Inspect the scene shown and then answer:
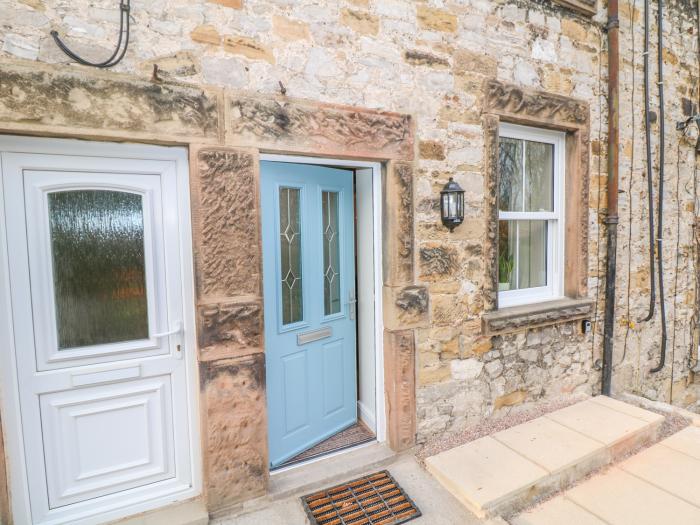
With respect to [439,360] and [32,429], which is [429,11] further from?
[32,429]

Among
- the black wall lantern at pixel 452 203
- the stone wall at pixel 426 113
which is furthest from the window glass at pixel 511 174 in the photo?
the black wall lantern at pixel 452 203

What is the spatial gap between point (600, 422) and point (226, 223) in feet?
10.1

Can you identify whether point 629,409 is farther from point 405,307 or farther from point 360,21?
point 360,21

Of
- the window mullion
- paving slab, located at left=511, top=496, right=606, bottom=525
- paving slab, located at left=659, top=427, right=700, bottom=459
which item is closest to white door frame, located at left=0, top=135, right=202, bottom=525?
paving slab, located at left=511, top=496, right=606, bottom=525

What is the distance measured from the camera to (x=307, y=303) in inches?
107

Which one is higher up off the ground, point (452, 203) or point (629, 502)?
point (452, 203)

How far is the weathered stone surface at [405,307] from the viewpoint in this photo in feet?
8.26

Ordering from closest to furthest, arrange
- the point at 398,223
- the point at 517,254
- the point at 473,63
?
the point at 398,223
the point at 473,63
the point at 517,254

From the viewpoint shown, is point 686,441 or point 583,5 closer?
point 686,441

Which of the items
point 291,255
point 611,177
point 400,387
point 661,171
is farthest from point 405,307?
point 661,171

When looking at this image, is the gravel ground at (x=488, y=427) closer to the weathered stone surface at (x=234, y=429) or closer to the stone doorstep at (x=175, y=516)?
the weathered stone surface at (x=234, y=429)

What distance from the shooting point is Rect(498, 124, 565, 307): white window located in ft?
10.1

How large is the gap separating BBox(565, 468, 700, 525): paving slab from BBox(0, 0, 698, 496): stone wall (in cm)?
73

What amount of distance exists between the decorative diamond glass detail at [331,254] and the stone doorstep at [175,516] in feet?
4.58
